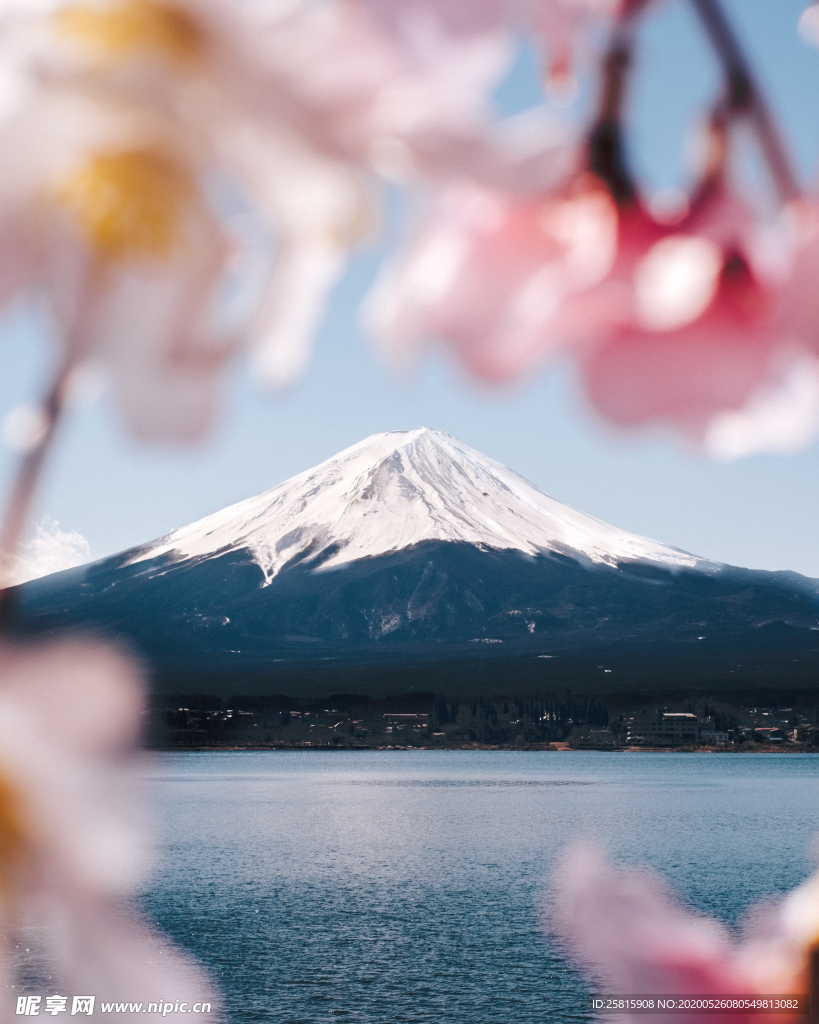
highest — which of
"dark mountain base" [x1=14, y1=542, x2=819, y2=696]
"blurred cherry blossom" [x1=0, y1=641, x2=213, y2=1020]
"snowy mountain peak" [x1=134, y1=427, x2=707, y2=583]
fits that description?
"snowy mountain peak" [x1=134, y1=427, x2=707, y2=583]

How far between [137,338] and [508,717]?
71690mm

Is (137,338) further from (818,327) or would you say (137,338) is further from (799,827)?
(799,827)

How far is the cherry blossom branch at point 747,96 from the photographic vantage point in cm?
14

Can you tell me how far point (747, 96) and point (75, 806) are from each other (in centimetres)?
12

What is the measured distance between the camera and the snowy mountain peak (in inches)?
3260

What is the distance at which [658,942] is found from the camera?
21 cm

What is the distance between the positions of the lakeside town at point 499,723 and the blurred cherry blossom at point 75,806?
65053mm

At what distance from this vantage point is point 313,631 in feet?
283

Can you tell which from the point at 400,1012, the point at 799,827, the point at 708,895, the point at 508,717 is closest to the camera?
the point at 400,1012

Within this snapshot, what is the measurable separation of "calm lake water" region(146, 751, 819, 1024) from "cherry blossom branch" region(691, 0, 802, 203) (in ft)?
4.92

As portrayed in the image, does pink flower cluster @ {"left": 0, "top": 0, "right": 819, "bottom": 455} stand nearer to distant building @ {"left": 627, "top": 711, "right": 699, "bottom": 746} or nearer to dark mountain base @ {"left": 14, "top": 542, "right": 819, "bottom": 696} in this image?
dark mountain base @ {"left": 14, "top": 542, "right": 819, "bottom": 696}

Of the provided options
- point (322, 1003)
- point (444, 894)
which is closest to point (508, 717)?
point (444, 894)

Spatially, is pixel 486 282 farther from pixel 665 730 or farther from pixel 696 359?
pixel 665 730

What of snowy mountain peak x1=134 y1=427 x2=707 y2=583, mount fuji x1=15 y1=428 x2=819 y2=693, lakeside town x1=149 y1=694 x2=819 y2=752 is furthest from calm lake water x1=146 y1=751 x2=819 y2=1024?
snowy mountain peak x1=134 y1=427 x2=707 y2=583
